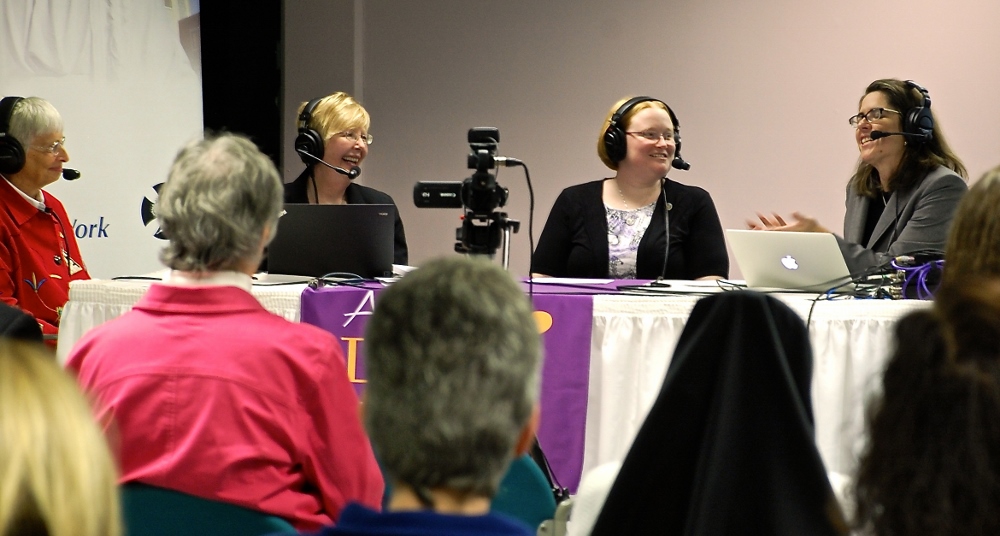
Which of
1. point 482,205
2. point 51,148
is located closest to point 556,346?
point 482,205

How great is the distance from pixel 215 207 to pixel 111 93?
286cm

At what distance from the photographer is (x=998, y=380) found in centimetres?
75

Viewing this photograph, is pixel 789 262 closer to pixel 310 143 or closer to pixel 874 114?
pixel 874 114

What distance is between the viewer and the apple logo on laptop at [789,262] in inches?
104

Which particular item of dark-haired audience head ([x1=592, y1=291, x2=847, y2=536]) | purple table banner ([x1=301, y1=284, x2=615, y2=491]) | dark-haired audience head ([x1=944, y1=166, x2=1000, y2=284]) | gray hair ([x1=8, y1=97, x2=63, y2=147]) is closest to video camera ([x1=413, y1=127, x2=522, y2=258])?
purple table banner ([x1=301, y1=284, x2=615, y2=491])

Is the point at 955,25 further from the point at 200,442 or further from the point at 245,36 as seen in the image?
the point at 200,442

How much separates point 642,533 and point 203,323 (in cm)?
76

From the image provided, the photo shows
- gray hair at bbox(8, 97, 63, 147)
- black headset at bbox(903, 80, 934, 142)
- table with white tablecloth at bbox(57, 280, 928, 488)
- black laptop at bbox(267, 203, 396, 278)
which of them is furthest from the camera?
gray hair at bbox(8, 97, 63, 147)

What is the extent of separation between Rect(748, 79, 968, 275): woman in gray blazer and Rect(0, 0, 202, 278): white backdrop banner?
2.54 metres

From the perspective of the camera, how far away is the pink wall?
4.45 metres

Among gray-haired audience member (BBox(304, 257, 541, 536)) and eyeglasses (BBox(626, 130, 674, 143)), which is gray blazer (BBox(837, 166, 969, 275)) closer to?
eyeglasses (BBox(626, 130, 674, 143))

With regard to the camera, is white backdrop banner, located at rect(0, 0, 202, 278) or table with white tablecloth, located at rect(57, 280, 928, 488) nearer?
table with white tablecloth, located at rect(57, 280, 928, 488)

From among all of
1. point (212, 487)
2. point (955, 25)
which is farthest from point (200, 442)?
point (955, 25)

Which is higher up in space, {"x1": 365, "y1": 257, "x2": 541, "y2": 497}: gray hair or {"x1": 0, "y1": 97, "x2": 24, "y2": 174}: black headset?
{"x1": 0, "y1": 97, "x2": 24, "y2": 174}: black headset
